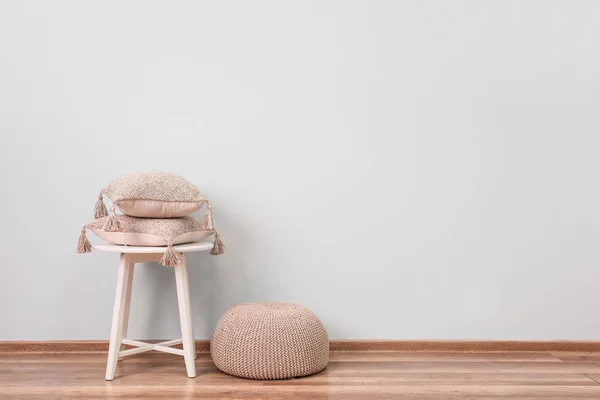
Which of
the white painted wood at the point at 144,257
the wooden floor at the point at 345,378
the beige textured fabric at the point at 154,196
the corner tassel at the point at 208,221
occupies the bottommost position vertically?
the wooden floor at the point at 345,378

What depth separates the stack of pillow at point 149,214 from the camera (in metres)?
2.27

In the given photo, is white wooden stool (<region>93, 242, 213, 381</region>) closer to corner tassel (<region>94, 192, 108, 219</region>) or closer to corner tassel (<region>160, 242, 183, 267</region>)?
corner tassel (<region>160, 242, 183, 267</region>)

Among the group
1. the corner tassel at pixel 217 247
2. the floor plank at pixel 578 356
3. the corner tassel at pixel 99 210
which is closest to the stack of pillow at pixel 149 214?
the corner tassel at pixel 99 210

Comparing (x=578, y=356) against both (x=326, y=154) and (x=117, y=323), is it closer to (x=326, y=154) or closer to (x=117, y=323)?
(x=326, y=154)

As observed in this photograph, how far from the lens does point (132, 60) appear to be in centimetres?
277

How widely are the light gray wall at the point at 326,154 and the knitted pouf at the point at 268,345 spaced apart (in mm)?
399

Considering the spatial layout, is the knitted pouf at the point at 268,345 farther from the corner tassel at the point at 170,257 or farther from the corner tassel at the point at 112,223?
the corner tassel at the point at 112,223

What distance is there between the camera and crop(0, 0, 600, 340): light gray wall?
9.03 ft

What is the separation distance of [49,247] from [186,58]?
1054 millimetres

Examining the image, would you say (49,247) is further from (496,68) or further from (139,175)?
(496,68)

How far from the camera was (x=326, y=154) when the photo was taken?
281 centimetres

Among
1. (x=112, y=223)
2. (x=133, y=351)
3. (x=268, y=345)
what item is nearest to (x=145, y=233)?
(x=112, y=223)

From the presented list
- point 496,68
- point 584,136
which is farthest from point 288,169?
point 584,136

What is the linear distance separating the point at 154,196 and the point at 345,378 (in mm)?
1013
